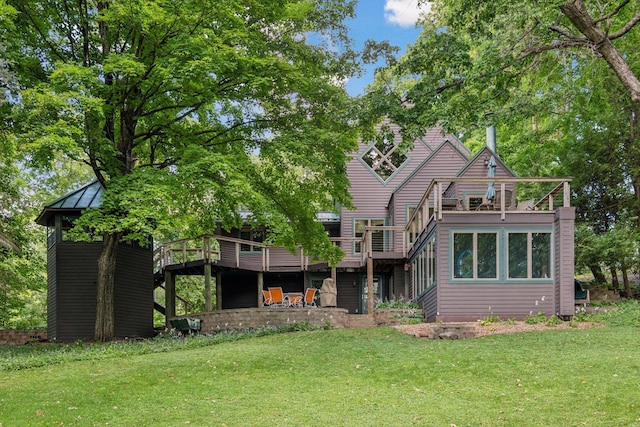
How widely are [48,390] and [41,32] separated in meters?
10.2

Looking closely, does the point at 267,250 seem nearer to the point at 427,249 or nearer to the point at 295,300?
the point at 295,300

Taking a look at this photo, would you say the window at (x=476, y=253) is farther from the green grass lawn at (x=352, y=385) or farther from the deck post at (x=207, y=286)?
the deck post at (x=207, y=286)

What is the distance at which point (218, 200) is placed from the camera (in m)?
16.6

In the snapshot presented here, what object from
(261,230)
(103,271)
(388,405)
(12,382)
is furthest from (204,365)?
(261,230)

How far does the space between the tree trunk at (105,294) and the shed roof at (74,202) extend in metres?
2.24

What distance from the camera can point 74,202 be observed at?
20.3 meters

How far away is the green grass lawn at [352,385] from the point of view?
8.76m

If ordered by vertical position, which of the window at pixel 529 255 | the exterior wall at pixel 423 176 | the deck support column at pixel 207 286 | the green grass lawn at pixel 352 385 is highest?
the exterior wall at pixel 423 176

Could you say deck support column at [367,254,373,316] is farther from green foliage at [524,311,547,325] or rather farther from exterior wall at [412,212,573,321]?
green foliage at [524,311,547,325]

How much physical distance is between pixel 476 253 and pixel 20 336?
14.3 m

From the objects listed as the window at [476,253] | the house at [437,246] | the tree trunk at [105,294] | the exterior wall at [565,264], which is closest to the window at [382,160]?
the house at [437,246]

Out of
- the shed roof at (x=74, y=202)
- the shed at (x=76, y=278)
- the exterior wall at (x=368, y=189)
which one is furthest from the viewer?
the exterior wall at (x=368, y=189)

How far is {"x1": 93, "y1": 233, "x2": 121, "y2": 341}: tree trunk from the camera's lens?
17.7 metres

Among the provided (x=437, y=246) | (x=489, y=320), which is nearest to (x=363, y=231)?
(x=437, y=246)
